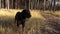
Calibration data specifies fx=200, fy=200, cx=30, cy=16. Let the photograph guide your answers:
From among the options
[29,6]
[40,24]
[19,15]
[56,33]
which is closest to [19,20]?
[19,15]

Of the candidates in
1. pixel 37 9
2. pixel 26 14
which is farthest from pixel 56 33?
pixel 37 9

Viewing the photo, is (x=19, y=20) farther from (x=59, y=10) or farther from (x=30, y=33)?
(x=59, y=10)

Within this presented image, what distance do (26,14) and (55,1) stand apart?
971 mm

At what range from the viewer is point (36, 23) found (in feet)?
9.87

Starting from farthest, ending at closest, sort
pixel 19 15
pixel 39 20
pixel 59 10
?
pixel 59 10
pixel 39 20
pixel 19 15

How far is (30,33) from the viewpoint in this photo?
113 inches

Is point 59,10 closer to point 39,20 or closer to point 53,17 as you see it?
point 53,17

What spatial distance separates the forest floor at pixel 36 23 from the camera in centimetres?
289

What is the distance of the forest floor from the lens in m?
2.89

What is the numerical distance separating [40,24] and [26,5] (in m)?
0.82

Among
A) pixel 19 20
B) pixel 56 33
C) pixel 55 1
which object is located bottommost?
pixel 56 33

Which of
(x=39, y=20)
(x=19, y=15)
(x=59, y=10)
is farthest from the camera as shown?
(x=59, y=10)

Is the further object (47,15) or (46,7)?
(46,7)

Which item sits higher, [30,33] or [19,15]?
[19,15]
